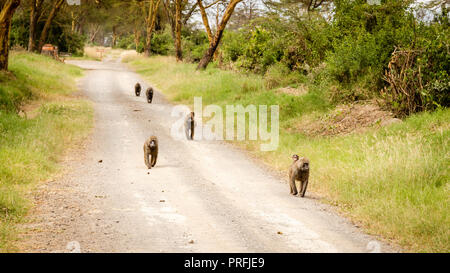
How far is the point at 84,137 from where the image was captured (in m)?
15.2

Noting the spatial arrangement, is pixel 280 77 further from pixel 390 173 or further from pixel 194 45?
pixel 194 45

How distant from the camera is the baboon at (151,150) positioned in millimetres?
11070

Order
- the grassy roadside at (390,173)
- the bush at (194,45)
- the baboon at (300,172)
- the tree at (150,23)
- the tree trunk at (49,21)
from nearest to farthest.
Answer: the grassy roadside at (390,173), the baboon at (300,172), the tree trunk at (49,21), the bush at (194,45), the tree at (150,23)

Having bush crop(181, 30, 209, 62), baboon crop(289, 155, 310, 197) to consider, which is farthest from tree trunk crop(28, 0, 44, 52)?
baboon crop(289, 155, 310, 197)

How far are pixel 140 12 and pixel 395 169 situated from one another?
182ft

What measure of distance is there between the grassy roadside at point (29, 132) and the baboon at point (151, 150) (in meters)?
2.03

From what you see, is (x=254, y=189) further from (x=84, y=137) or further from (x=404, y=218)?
(x=84, y=137)

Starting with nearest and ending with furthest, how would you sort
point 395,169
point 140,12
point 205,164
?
point 395,169, point 205,164, point 140,12

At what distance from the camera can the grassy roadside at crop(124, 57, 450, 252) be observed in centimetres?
721

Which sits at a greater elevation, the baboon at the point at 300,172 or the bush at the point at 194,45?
the bush at the point at 194,45

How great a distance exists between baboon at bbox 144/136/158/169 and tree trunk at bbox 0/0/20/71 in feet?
44.3

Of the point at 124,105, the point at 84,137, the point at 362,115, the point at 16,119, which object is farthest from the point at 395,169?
the point at 124,105

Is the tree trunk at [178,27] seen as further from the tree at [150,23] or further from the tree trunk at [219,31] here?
the tree at [150,23]

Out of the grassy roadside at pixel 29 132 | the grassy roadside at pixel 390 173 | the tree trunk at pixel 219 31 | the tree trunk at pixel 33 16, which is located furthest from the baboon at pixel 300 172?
the tree trunk at pixel 33 16
